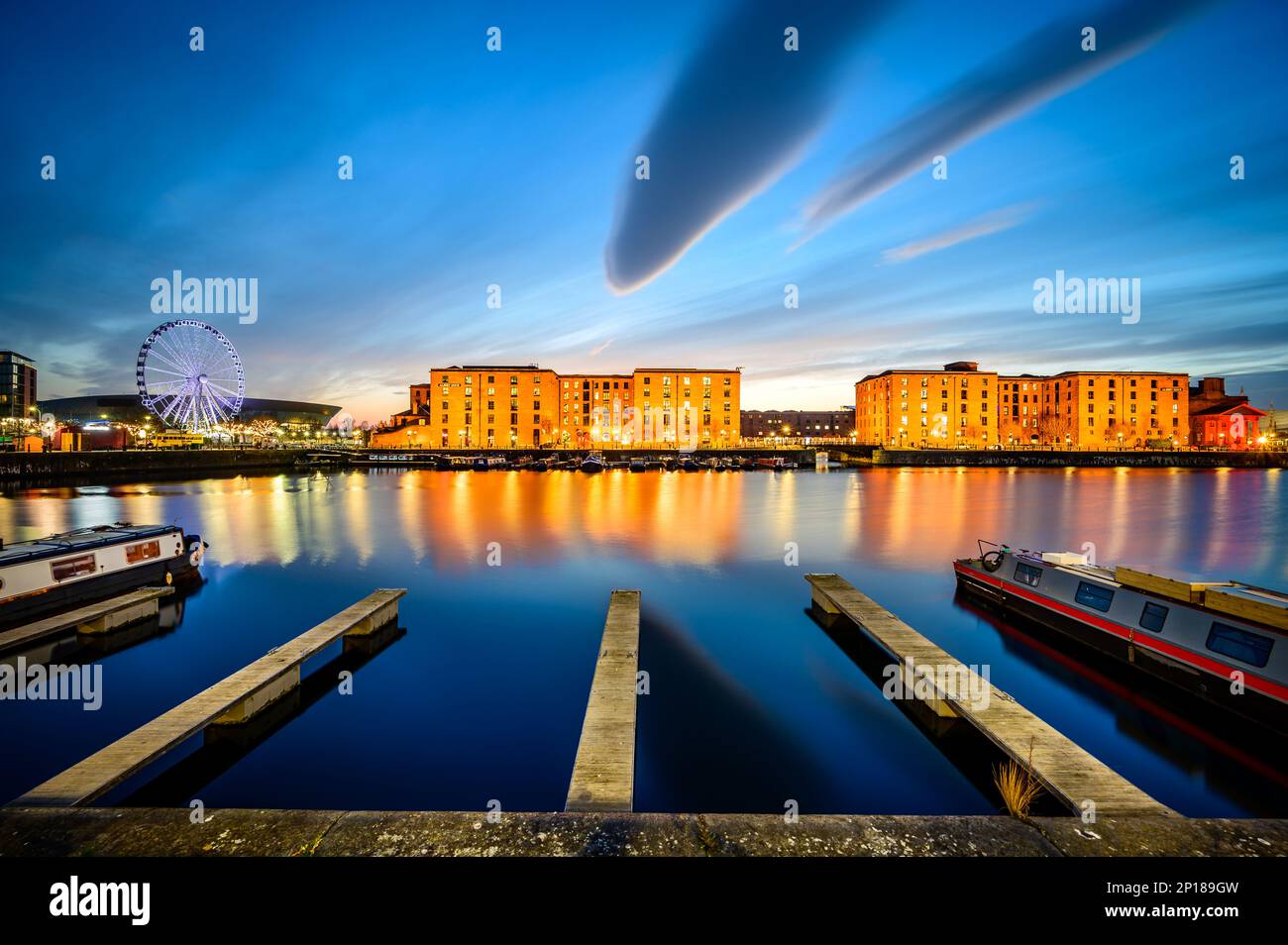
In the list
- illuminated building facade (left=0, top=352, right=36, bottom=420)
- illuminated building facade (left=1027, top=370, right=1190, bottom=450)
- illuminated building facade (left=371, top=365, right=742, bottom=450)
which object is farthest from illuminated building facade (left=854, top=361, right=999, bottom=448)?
illuminated building facade (left=0, top=352, right=36, bottom=420)

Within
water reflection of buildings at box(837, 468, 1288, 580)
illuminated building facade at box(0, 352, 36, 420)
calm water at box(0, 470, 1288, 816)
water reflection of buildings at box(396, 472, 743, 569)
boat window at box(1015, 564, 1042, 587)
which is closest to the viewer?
calm water at box(0, 470, 1288, 816)

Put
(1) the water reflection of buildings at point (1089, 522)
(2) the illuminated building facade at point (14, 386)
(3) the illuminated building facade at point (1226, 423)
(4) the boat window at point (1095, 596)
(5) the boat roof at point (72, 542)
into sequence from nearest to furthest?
(4) the boat window at point (1095, 596) < (5) the boat roof at point (72, 542) < (1) the water reflection of buildings at point (1089, 522) < (3) the illuminated building facade at point (1226, 423) < (2) the illuminated building facade at point (14, 386)

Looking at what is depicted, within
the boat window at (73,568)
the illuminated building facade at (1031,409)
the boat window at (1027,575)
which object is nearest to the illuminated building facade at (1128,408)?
the illuminated building facade at (1031,409)

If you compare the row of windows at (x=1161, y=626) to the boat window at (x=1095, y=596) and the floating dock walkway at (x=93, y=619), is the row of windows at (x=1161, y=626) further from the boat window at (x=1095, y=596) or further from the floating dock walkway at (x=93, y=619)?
the floating dock walkway at (x=93, y=619)

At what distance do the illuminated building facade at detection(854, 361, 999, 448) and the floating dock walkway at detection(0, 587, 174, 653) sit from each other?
145 m

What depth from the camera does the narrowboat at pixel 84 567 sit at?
1518 centimetres

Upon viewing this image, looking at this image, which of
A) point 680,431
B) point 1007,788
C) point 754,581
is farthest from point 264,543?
point 680,431

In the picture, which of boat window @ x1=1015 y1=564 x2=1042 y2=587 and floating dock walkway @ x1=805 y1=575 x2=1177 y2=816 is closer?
floating dock walkway @ x1=805 y1=575 x2=1177 y2=816

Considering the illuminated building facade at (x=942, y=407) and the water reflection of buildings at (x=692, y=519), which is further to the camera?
the illuminated building facade at (x=942, y=407)

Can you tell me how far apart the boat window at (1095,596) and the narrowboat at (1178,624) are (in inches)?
1.0

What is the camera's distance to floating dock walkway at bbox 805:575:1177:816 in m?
6.79

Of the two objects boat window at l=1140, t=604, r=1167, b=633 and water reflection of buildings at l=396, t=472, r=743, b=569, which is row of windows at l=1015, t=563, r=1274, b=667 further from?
water reflection of buildings at l=396, t=472, r=743, b=569
